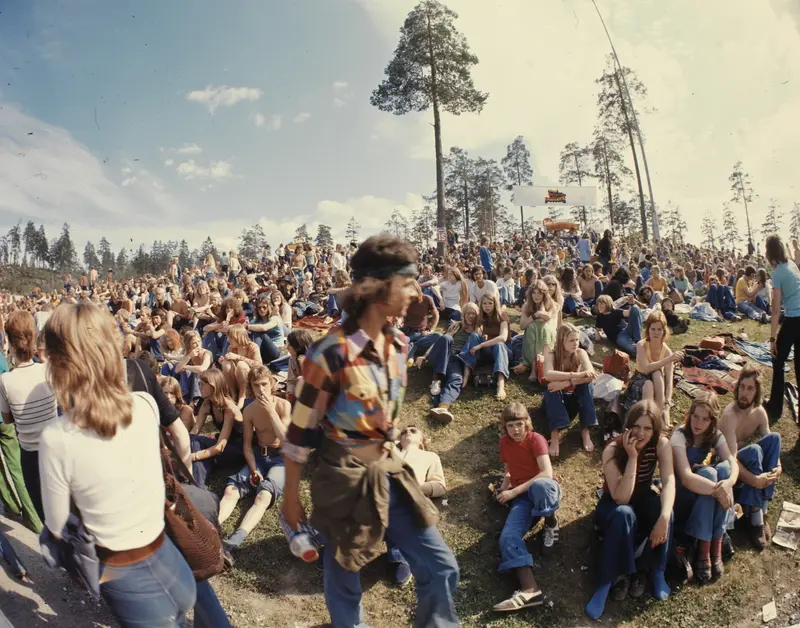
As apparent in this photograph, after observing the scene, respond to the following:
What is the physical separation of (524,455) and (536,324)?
296 cm

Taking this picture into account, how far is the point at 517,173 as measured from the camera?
52281 mm

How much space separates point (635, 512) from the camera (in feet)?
12.8

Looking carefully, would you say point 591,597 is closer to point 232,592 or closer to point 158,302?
point 232,592

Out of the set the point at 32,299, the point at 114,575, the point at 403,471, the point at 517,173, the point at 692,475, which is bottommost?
the point at 692,475

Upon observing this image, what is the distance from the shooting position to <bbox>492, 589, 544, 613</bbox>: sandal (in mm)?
3607

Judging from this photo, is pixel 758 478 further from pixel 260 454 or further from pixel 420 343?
pixel 260 454

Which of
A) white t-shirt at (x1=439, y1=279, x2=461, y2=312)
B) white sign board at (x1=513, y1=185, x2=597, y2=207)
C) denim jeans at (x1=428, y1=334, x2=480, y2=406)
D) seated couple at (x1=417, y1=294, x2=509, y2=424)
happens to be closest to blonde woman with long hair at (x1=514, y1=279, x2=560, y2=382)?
seated couple at (x1=417, y1=294, x2=509, y2=424)

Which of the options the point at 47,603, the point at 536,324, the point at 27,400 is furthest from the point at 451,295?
the point at 47,603

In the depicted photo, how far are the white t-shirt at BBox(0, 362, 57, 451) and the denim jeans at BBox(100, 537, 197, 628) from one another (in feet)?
5.93

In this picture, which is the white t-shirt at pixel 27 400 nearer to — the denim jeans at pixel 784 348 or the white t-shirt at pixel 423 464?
the white t-shirt at pixel 423 464

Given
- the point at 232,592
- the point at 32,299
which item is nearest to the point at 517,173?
the point at 32,299

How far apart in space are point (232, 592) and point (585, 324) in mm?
8282

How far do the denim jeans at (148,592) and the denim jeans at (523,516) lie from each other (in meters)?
2.64

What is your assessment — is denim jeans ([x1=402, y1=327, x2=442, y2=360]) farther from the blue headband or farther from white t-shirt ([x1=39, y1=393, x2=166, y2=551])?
white t-shirt ([x1=39, y1=393, x2=166, y2=551])
